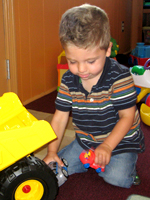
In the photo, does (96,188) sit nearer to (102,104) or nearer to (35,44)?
(102,104)

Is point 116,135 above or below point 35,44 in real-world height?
below

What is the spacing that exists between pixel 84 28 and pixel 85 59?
0.09 m

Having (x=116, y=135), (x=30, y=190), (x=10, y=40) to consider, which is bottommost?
(x=30, y=190)

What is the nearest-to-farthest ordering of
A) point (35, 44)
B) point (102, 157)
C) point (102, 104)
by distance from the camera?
point (102, 157) < point (102, 104) < point (35, 44)

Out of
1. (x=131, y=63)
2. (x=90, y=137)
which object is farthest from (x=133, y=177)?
(x=131, y=63)

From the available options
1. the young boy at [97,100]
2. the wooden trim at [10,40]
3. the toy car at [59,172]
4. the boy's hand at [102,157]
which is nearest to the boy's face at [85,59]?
the young boy at [97,100]

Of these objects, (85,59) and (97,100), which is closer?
(85,59)

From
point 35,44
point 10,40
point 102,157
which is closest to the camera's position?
point 102,157

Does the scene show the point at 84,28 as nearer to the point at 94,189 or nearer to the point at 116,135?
the point at 116,135

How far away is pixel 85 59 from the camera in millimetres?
696

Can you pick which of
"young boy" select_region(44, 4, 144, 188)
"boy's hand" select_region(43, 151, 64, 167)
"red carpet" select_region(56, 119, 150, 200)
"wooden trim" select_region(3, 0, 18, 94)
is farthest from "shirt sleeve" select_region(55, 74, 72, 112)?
"wooden trim" select_region(3, 0, 18, 94)

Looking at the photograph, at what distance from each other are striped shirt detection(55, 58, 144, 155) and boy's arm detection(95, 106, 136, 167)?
0.09 feet

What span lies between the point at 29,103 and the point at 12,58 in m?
0.36

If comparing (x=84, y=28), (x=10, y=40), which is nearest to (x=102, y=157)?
(x=84, y=28)
